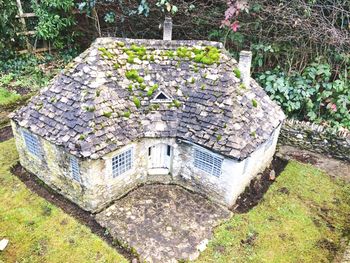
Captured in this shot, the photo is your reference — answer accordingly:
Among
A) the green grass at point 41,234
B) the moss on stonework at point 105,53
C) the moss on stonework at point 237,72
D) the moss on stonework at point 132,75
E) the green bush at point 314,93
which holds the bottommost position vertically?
the green grass at point 41,234

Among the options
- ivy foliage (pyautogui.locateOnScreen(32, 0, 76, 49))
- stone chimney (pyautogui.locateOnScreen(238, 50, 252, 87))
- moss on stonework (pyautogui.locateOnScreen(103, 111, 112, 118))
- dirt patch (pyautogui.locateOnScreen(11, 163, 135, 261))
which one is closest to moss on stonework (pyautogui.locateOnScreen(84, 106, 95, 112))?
moss on stonework (pyautogui.locateOnScreen(103, 111, 112, 118))

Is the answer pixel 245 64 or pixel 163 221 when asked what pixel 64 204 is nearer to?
pixel 163 221

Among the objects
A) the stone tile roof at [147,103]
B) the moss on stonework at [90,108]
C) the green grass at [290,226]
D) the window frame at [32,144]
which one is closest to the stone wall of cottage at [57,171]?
the window frame at [32,144]

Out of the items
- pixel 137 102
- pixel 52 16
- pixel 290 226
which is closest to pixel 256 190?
pixel 290 226

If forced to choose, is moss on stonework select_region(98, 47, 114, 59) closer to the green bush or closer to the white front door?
the white front door

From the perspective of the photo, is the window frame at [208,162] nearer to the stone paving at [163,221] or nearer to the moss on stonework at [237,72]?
the stone paving at [163,221]

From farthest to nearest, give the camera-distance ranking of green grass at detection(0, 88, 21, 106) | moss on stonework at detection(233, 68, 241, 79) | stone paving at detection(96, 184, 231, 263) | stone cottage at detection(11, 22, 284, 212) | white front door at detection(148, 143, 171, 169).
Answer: green grass at detection(0, 88, 21, 106) < white front door at detection(148, 143, 171, 169) < moss on stonework at detection(233, 68, 241, 79) < stone cottage at detection(11, 22, 284, 212) < stone paving at detection(96, 184, 231, 263)
